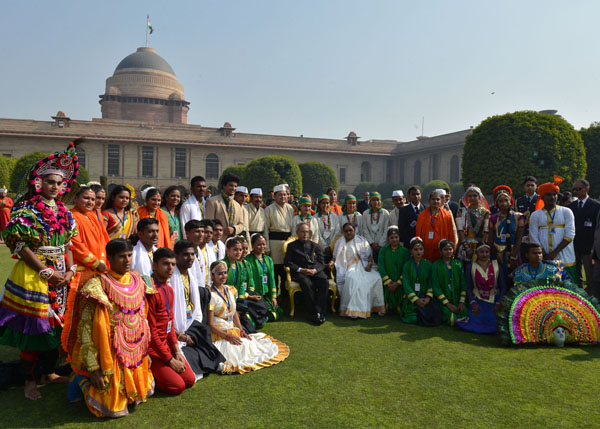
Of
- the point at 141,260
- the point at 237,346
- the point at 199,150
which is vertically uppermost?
the point at 199,150

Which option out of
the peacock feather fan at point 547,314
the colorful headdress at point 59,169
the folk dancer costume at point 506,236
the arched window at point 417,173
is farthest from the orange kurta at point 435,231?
the arched window at point 417,173

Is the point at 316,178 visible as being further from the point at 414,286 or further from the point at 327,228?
the point at 414,286

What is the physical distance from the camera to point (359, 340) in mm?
4512

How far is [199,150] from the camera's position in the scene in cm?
3500

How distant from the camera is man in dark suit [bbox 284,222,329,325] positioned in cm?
531

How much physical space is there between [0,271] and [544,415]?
8.33 metres

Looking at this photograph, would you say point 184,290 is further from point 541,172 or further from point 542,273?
point 541,172

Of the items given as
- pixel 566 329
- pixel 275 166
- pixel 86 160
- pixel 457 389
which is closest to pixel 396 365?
pixel 457 389

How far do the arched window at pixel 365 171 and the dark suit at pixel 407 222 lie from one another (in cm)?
3452

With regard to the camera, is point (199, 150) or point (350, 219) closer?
point (350, 219)

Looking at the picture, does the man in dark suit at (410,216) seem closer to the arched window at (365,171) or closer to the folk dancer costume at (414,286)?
the folk dancer costume at (414,286)

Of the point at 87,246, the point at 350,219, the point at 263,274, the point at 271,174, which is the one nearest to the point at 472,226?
the point at 350,219

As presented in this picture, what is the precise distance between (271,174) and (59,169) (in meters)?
23.4

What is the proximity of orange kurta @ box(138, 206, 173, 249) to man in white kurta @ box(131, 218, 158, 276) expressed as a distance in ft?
2.60
